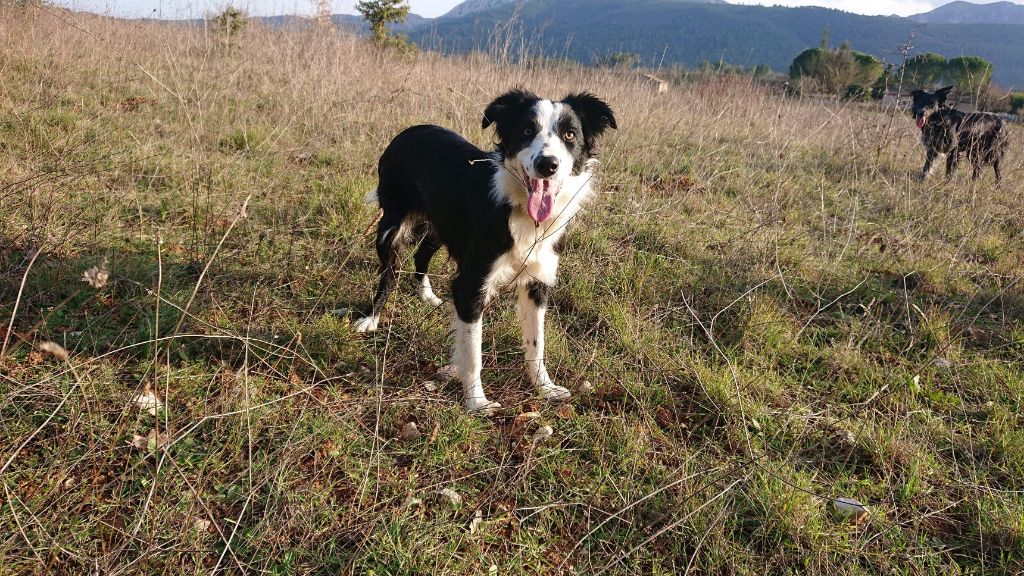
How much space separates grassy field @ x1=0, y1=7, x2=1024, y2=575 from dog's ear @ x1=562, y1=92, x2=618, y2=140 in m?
1.02

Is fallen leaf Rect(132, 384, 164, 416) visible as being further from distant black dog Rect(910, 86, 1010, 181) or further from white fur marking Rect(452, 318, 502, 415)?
distant black dog Rect(910, 86, 1010, 181)

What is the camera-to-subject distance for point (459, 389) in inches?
105

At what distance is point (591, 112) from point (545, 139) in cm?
48

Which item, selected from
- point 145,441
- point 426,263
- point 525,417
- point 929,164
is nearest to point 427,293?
point 426,263

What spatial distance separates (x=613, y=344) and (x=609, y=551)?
1.29 meters

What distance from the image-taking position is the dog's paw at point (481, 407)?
8.14 ft

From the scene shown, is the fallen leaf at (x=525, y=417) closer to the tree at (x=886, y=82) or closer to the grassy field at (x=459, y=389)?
the grassy field at (x=459, y=389)

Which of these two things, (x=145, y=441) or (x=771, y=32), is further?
(x=771, y=32)

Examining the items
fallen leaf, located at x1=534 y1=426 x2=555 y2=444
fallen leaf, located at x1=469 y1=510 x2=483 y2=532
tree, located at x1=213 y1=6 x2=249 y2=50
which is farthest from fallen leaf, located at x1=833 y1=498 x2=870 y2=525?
tree, located at x1=213 y1=6 x2=249 y2=50

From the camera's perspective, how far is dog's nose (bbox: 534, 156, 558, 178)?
2309 millimetres

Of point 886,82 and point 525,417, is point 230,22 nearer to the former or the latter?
point 525,417

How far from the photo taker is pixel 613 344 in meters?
3.01

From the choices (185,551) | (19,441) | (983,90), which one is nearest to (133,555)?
(185,551)

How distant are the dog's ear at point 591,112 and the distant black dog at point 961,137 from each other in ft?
17.5
